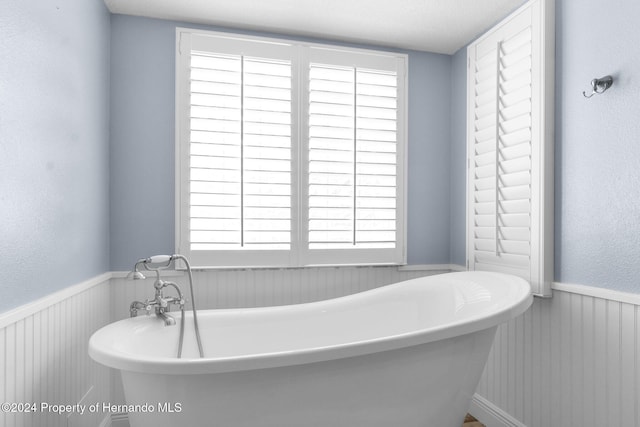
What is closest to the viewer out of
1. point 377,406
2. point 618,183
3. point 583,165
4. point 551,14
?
point 377,406

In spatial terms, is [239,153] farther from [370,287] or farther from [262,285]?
[370,287]

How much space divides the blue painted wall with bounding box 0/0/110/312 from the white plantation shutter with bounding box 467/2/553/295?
212cm

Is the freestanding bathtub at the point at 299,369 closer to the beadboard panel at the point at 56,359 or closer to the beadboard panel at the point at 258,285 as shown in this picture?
the beadboard panel at the point at 56,359

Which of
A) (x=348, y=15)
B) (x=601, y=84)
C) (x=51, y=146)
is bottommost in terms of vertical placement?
(x=51, y=146)

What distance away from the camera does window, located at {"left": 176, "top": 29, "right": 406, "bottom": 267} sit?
7.84 feet

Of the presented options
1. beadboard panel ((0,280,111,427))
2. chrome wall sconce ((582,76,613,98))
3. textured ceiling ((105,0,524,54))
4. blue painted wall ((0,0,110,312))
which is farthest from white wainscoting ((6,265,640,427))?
textured ceiling ((105,0,524,54))

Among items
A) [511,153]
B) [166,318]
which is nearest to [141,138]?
[166,318]

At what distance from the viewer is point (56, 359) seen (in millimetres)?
1651

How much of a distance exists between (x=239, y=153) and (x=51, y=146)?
1.01 metres

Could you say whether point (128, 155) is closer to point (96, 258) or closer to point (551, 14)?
point (96, 258)

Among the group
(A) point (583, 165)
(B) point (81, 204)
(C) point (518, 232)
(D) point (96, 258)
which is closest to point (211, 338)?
(D) point (96, 258)

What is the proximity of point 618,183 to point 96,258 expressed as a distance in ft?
7.87

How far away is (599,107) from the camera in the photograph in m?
1.77

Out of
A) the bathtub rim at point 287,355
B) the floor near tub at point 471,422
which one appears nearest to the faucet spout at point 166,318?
the bathtub rim at point 287,355
